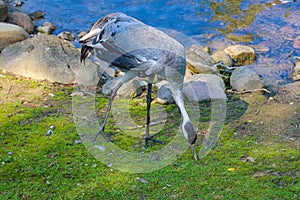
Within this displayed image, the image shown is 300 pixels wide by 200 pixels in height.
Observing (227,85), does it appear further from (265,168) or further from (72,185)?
(72,185)

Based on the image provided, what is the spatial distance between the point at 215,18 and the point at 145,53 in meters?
5.23

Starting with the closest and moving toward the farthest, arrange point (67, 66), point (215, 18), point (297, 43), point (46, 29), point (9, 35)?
point (67, 66) < point (9, 35) < point (297, 43) < point (46, 29) < point (215, 18)

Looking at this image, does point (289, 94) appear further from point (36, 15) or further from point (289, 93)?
point (36, 15)

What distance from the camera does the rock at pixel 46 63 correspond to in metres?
6.75

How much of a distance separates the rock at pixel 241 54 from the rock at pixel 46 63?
2.74 meters

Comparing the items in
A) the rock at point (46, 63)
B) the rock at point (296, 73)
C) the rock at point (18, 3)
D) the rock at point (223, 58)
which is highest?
the rock at point (46, 63)

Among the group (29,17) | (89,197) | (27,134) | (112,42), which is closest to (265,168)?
(89,197)

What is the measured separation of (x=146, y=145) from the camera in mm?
5312

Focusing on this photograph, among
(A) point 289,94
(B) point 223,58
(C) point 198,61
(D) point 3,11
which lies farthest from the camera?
(D) point 3,11

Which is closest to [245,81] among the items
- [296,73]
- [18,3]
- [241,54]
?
[296,73]

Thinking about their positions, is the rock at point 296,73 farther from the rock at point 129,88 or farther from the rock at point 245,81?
the rock at point 129,88

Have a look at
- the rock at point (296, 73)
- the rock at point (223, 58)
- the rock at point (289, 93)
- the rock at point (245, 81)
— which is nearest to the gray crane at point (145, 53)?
the rock at point (245, 81)

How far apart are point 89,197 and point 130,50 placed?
5.76 feet

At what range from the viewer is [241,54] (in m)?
8.40
